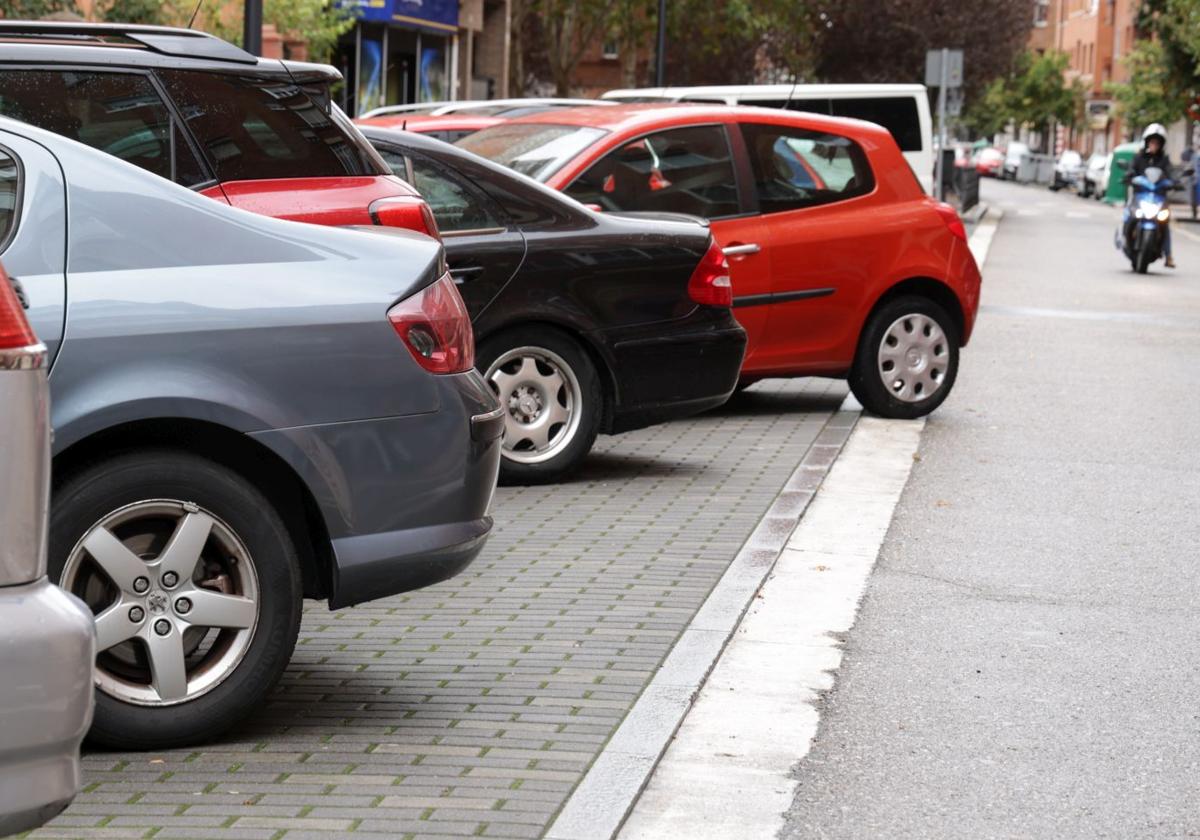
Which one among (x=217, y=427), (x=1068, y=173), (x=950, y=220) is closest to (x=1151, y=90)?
(x=1068, y=173)

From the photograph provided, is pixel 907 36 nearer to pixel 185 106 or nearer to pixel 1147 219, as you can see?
pixel 1147 219

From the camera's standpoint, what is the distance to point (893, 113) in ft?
82.0

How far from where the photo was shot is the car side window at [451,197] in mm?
9672

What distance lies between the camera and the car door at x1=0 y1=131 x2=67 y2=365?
5116 millimetres

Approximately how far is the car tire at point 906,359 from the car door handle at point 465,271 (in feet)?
11.4

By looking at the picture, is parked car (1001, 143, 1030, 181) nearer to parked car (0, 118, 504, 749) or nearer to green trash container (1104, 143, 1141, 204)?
green trash container (1104, 143, 1141, 204)

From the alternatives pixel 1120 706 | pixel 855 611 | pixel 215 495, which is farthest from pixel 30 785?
pixel 855 611

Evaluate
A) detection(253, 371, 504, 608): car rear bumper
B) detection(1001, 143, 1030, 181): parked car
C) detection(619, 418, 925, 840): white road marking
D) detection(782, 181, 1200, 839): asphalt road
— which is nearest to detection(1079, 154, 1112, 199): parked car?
detection(1001, 143, 1030, 181): parked car

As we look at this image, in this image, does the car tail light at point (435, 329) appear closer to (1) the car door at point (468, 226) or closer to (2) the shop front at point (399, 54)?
(1) the car door at point (468, 226)

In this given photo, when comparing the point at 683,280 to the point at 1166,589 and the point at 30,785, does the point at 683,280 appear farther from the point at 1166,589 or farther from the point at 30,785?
the point at 30,785

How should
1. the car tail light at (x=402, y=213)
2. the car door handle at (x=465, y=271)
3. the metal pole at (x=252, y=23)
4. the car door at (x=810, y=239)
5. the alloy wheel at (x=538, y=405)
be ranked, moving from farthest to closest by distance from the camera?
the metal pole at (x=252, y=23) → the car door at (x=810, y=239) → the alloy wheel at (x=538, y=405) → the car door handle at (x=465, y=271) → the car tail light at (x=402, y=213)

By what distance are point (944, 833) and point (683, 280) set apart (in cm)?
544

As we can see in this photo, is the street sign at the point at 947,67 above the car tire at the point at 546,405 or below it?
above

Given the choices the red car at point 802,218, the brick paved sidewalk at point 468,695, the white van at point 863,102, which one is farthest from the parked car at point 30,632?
the white van at point 863,102
